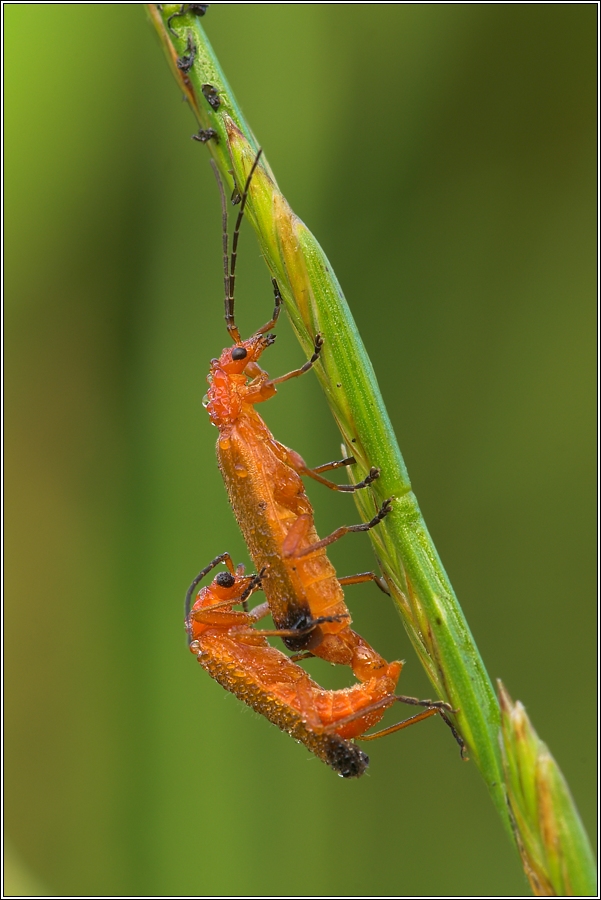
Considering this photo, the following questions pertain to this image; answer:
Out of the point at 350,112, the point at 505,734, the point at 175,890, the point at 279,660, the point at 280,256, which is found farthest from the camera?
the point at 350,112

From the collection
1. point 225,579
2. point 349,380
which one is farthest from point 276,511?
point 349,380

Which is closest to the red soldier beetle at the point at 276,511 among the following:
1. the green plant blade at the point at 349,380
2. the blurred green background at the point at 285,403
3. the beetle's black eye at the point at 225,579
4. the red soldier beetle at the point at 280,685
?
the red soldier beetle at the point at 280,685

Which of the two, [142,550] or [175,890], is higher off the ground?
[142,550]

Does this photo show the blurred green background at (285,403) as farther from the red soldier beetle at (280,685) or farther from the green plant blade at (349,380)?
the green plant blade at (349,380)

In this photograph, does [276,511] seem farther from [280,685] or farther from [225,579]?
[280,685]

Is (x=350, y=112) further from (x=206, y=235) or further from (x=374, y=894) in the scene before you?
(x=374, y=894)

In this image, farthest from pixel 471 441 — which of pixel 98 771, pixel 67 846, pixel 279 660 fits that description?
pixel 67 846
